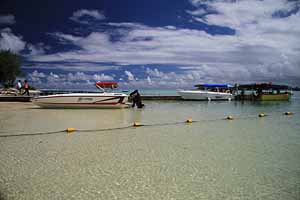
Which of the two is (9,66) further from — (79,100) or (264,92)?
(264,92)

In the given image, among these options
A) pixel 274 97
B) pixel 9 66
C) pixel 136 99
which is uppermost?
pixel 9 66

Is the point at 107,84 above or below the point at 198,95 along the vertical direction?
above

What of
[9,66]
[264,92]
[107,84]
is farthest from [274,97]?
[9,66]

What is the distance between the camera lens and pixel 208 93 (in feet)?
107

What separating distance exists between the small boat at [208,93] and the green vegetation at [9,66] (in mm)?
26660

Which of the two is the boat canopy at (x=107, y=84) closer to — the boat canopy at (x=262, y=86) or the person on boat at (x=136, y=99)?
the person on boat at (x=136, y=99)

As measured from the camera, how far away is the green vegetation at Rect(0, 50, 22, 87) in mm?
37041

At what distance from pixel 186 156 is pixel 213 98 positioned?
96.4 feet

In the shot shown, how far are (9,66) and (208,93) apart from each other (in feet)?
101

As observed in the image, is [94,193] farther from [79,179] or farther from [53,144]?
[53,144]

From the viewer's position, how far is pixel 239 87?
3831cm

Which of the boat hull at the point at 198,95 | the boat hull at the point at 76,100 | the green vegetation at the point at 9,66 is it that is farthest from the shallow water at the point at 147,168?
the green vegetation at the point at 9,66

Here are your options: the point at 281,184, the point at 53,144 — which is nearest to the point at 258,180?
the point at 281,184

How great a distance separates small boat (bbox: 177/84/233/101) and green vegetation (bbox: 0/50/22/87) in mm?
26660
